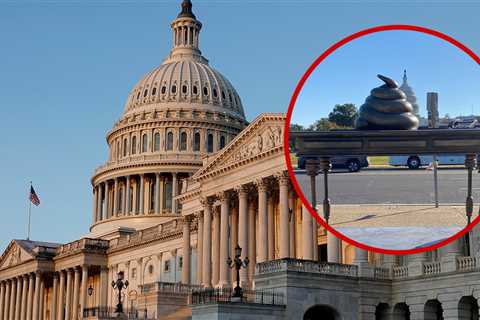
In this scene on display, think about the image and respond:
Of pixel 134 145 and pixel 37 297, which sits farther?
pixel 134 145

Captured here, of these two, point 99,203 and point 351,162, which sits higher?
point 99,203

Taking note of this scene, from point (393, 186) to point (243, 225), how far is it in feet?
204

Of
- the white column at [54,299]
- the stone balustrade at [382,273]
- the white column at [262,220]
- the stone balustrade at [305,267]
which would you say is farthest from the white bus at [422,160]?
the white column at [54,299]

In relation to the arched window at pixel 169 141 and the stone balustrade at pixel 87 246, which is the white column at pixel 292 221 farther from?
the arched window at pixel 169 141

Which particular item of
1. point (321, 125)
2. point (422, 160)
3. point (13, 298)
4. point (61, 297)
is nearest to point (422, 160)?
point (422, 160)

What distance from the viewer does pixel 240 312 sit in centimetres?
4647

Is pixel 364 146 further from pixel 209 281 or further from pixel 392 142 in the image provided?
pixel 209 281

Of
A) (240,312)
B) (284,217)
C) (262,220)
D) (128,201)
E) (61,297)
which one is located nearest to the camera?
(240,312)

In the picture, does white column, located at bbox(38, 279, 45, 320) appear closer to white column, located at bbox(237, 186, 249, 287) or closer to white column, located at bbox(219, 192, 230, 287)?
white column, located at bbox(219, 192, 230, 287)

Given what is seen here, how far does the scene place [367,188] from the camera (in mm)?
8539

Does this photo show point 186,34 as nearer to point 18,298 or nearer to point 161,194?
point 161,194

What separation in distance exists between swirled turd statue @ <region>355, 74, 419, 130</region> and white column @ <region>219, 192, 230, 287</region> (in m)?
63.8

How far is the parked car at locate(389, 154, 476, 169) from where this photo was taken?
8.05 metres

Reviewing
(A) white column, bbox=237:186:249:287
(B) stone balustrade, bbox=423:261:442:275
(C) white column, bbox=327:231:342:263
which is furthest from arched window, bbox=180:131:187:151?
(B) stone balustrade, bbox=423:261:442:275
